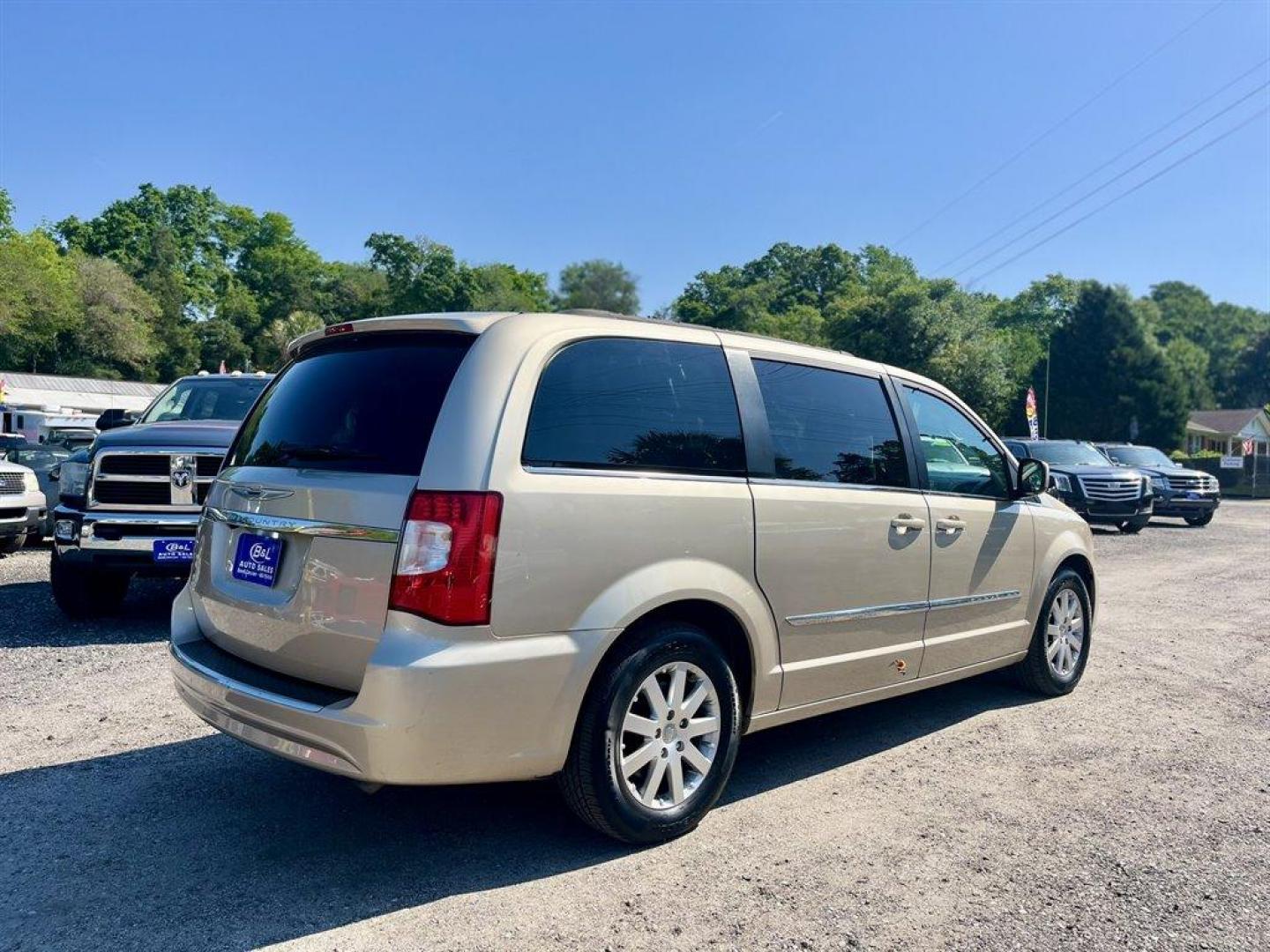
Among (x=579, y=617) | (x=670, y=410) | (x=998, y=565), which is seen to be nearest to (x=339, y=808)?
(x=579, y=617)

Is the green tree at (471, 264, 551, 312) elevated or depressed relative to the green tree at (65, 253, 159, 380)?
Answer: elevated

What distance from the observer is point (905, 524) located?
436 cm

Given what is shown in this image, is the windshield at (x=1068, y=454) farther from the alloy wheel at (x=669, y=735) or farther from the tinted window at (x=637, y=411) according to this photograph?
the alloy wheel at (x=669, y=735)

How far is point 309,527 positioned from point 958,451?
338 centimetres

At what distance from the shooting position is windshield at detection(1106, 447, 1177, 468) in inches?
811

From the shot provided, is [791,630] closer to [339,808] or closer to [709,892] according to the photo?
[709,892]

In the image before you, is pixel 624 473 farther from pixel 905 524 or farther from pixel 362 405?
pixel 905 524

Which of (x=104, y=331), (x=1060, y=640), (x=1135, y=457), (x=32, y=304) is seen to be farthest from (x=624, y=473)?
(x=104, y=331)

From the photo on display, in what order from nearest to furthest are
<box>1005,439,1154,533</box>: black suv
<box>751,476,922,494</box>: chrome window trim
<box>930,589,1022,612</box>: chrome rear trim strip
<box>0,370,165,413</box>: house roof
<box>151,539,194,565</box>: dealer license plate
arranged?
<box>751,476,922,494</box>: chrome window trim, <box>930,589,1022,612</box>: chrome rear trim strip, <box>151,539,194,565</box>: dealer license plate, <box>1005,439,1154,533</box>: black suv, <box>0,370,165,413</box>: house roof

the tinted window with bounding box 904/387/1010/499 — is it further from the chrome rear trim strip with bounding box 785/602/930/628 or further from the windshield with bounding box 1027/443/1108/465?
the windshield with bounding box 1027/443/1108/465

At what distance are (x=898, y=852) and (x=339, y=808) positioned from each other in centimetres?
219

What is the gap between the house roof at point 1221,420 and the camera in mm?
68438

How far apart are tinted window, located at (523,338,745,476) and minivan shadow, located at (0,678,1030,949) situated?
1.44m

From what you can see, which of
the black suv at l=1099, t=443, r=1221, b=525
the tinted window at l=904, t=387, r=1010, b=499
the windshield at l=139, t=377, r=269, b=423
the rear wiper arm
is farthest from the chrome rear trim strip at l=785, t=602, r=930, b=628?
the black suv at l=1099, t=443, r=1221, b=525
